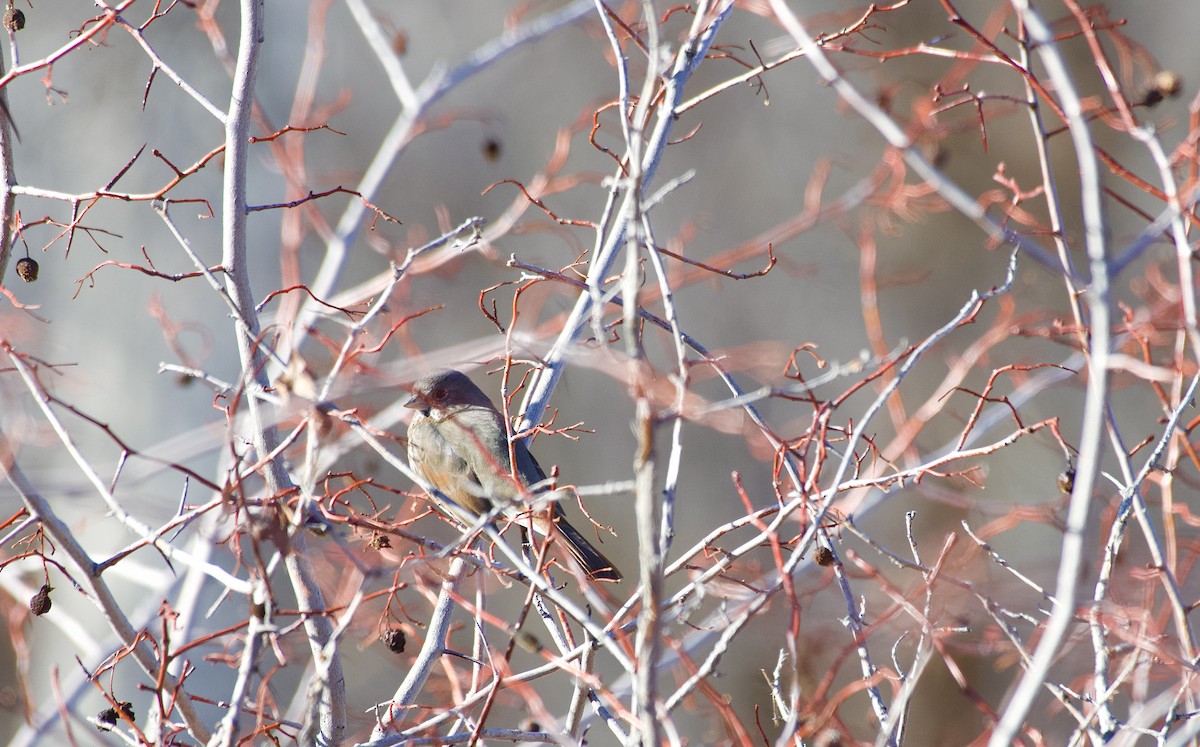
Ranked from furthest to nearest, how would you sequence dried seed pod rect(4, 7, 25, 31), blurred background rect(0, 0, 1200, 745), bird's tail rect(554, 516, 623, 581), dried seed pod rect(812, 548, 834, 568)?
blurred background rect(0, 0, 1200, 745), bird's tail rect(554, 516, 623, 581), dried seed pod rect(4, 7, 25, 31), dried seed pod rect(812, 548, 834, 568)

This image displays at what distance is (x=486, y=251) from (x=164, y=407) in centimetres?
535

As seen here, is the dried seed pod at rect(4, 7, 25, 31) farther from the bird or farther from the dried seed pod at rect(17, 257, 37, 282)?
the bird

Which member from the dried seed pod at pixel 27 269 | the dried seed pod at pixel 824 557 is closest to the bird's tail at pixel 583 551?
the dried seed pod at pixel 824 557

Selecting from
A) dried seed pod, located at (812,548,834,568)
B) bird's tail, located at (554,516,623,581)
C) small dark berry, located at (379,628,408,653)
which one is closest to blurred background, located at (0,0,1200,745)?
bird's tail, located at (554,516,623,581)

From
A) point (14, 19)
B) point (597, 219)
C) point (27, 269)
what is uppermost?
point (14, 19)

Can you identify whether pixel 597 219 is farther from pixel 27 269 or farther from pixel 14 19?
pixel 14 19

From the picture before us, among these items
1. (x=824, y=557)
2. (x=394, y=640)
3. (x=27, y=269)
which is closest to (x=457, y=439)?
(x=394, y=640)

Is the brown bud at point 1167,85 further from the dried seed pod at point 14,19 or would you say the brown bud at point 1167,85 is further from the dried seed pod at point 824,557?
the dried seed pod at point 14,19

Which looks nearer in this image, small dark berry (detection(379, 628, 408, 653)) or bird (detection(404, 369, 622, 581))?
small dark berry (detection(379, 628, 408, 653))

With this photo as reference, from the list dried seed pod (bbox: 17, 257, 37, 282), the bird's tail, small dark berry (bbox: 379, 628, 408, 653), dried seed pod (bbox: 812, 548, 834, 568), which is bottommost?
the bird's tail

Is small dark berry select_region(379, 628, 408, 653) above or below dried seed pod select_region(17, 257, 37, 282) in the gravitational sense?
below

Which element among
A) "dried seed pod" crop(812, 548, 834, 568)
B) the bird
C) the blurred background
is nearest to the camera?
"dried seed pod" crop(812, 548, 834, 568)

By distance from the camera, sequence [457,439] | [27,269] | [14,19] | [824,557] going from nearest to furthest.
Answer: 1. [824,557]
2. [14,19]
3. [27,269]
4. [457,439]

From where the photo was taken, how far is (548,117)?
9.88 metres
